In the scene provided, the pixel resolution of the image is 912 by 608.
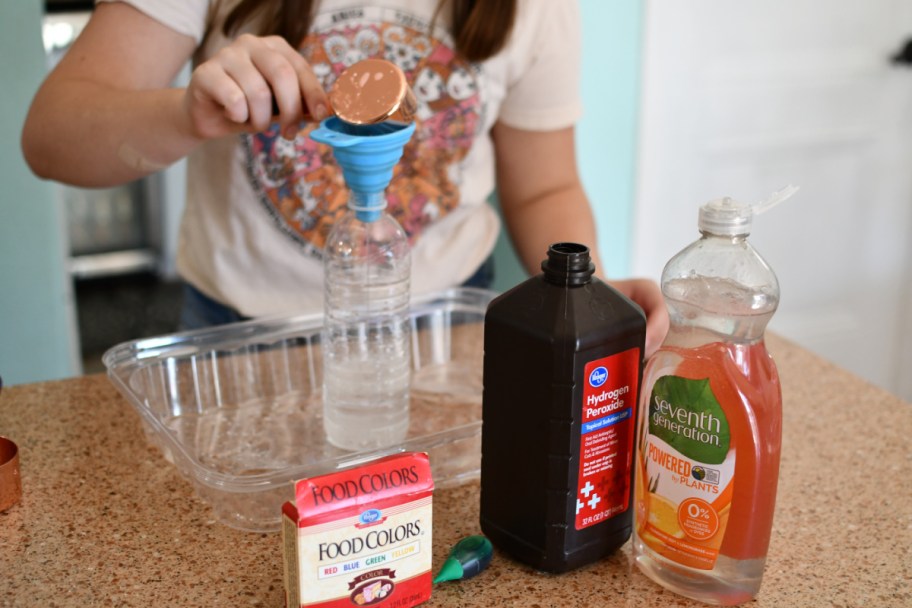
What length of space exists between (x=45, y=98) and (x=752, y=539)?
901mm

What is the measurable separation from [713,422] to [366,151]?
1.14 ft

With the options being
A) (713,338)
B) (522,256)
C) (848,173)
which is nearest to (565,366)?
(713,338)

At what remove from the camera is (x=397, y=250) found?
0.99 meters

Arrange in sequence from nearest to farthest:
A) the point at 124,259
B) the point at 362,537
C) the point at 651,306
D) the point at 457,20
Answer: the point at 362,537 < the point at 651,306 < the point at 457,20 < the point at 124,259

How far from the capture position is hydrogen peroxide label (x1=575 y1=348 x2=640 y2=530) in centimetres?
73

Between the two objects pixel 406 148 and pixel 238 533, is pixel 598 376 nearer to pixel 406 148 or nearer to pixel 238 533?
pixel 238 533

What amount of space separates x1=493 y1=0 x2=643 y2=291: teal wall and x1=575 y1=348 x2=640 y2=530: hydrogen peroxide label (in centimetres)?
128

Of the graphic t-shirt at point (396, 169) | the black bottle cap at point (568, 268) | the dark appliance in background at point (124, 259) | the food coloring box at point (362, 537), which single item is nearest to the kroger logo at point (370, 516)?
the food coloring box at point (362, 537)

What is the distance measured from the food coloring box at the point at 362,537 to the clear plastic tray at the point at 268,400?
0.11m

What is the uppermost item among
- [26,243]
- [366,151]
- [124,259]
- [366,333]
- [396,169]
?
[366,151]

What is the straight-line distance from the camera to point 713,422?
27.6 inches

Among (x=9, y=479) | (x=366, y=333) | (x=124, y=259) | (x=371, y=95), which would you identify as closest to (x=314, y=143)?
(x=366, y=333)

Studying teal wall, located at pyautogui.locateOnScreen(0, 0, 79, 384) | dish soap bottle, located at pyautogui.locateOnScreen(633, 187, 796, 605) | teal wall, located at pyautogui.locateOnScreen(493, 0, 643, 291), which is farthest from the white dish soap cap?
teal wall, located at pyautogui.locateOnScreen(0, 0, 79, 384)

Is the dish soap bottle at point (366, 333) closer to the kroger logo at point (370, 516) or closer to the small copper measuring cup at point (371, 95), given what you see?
the small copper measuring cup at point (371, 95)
